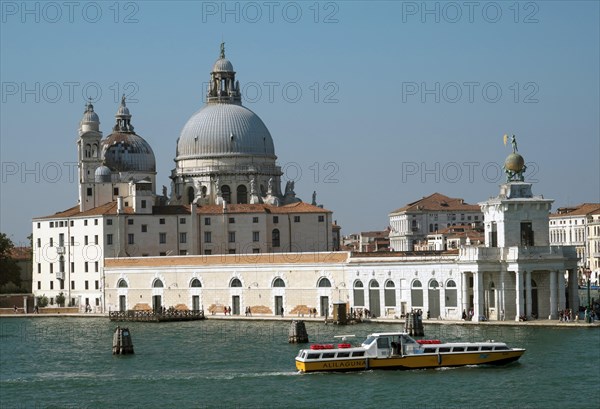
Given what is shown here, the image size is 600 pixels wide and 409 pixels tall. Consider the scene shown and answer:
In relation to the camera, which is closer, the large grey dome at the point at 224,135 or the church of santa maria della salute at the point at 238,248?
the church of santa maria della salute at the point at 238,248

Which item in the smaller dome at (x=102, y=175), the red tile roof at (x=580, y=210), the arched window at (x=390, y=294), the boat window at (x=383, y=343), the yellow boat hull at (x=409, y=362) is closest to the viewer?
the yellow boat hull at (x=409, y=362)

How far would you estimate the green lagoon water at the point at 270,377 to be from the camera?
1794 inches

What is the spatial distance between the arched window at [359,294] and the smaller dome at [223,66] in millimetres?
39291

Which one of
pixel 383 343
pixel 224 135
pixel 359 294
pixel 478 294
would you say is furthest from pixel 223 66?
pixel 383 343

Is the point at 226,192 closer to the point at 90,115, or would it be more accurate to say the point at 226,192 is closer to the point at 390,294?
the point at 90,115

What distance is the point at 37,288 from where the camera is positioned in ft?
327

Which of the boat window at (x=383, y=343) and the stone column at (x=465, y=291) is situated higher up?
the stone column at (x=465, y=291)

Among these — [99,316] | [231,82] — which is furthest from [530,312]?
[231,82]

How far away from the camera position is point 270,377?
50719mm

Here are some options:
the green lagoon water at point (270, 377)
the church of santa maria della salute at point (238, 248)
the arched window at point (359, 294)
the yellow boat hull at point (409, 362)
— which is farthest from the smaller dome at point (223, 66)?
the yellow boat hull at point (409, 362)

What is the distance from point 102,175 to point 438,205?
6629 cm

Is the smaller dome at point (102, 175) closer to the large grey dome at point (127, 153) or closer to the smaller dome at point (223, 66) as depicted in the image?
the large grey dome at point (127, 153)

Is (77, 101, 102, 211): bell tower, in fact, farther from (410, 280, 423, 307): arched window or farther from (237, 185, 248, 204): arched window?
(410, 280, 423, 307): arched window

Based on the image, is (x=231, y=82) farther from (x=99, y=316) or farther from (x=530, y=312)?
(x=530, y=312)
